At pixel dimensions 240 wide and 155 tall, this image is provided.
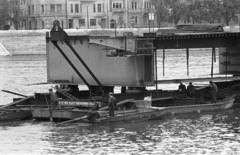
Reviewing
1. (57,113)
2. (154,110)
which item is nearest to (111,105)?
(154,110)

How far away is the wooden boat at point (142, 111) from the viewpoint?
4841 cm

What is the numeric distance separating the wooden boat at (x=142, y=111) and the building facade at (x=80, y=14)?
4898 inches

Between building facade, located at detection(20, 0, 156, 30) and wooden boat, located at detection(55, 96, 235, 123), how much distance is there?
408 ft

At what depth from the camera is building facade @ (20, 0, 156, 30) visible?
17912cm

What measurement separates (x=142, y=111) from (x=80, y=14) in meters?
131

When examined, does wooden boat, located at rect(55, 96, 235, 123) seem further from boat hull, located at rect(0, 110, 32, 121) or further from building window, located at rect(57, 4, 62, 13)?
building window, located at rect(57, 4, 62, 13)

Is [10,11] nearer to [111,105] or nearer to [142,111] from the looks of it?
[142,111]

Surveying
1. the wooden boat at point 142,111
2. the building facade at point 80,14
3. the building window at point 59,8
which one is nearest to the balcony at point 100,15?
the building facade at point 80,14

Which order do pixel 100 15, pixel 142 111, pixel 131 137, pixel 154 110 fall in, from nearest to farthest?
pixel 131 137 → pixel 142 111 → pixel 154 110 → pixel 100 15

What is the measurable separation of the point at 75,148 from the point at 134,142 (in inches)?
126

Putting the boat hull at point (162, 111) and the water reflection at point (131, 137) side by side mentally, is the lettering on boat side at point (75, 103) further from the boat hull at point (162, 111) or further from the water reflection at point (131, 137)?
the boat hull at point (162, 111)

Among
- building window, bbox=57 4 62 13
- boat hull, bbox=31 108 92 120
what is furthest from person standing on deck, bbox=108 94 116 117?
building window, bbox=57 4 62 13

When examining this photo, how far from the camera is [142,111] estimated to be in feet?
165

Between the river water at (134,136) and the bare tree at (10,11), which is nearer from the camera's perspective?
the river water at (134,136)
